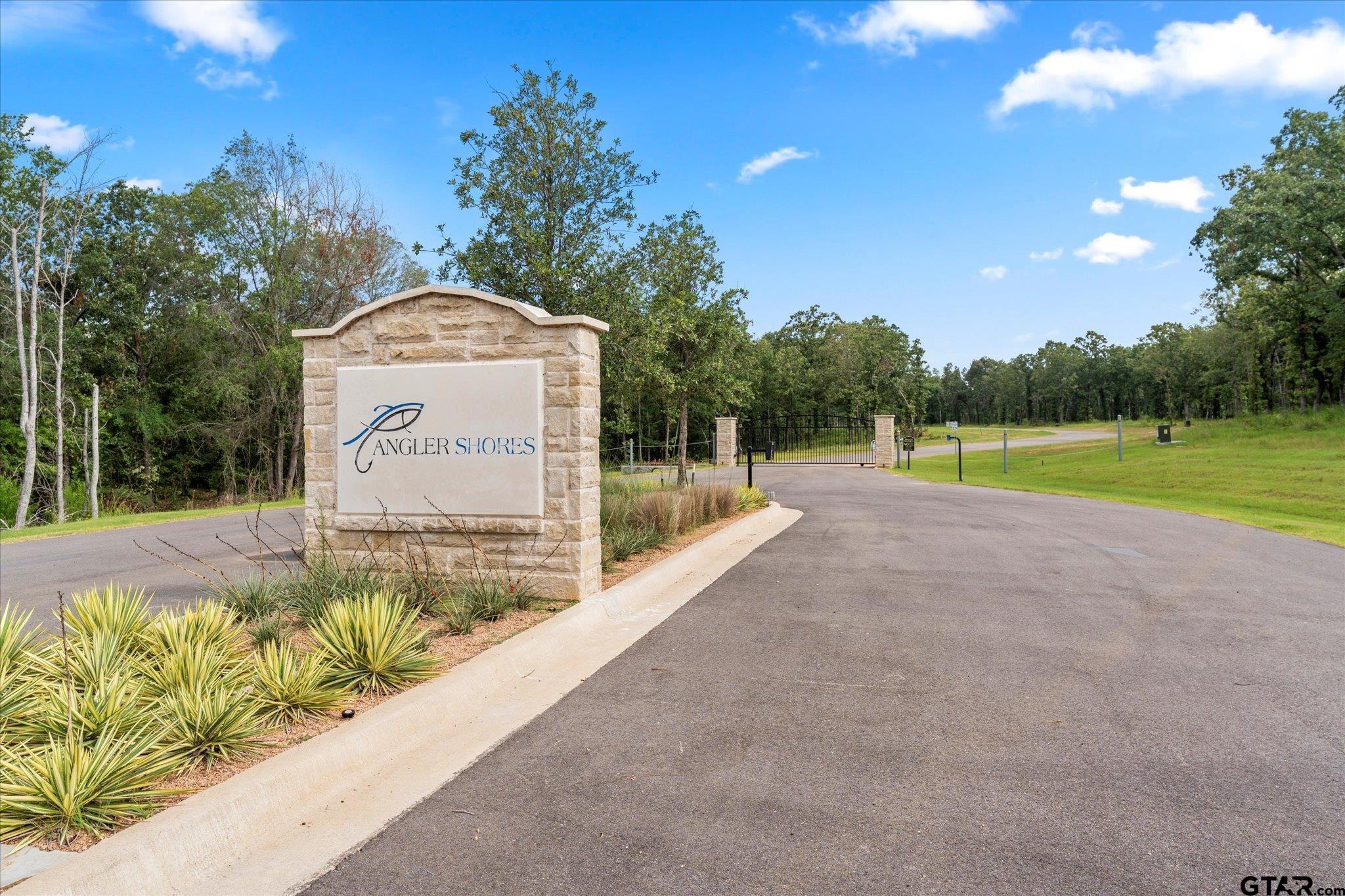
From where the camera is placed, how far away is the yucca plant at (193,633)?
4.88 metres

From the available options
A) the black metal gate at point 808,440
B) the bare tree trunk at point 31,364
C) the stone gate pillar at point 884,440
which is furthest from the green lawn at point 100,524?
the stone gate pillar at point 884,440

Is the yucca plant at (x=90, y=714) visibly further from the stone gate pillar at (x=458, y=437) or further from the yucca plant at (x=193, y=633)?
the stone gate pillar at (x=458, y=437)

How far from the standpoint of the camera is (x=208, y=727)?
383cm

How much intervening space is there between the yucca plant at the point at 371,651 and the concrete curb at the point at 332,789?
0.21 m

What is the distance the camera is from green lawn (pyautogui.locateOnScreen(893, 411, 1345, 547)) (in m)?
16.9

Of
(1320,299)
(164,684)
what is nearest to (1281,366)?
(1320,299)

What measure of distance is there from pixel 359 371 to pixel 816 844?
6488mm

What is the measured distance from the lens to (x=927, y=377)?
6222cm

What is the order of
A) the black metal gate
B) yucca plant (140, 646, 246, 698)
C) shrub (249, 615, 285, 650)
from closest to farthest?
yucca plant (140, 646, 246, 698) → shrub (249, 615, 285, 650) → the black metal gate

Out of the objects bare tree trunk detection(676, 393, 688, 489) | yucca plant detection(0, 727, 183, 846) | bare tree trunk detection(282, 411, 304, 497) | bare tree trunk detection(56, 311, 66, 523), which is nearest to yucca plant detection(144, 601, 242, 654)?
yucca plant detection(0, 727, 183, 846)

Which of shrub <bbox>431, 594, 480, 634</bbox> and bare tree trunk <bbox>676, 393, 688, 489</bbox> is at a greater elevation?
bare tree trunk <bbox>676, 393, 688, 489</bbox>

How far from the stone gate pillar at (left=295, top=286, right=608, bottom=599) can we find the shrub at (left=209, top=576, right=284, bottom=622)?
1047mm

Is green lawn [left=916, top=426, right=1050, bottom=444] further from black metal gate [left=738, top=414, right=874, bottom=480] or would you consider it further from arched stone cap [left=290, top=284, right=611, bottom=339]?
arched stone cap [left=290, top=284, right=611, bottom=339]

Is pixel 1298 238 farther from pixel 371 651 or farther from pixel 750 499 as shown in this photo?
pixel 371 651
